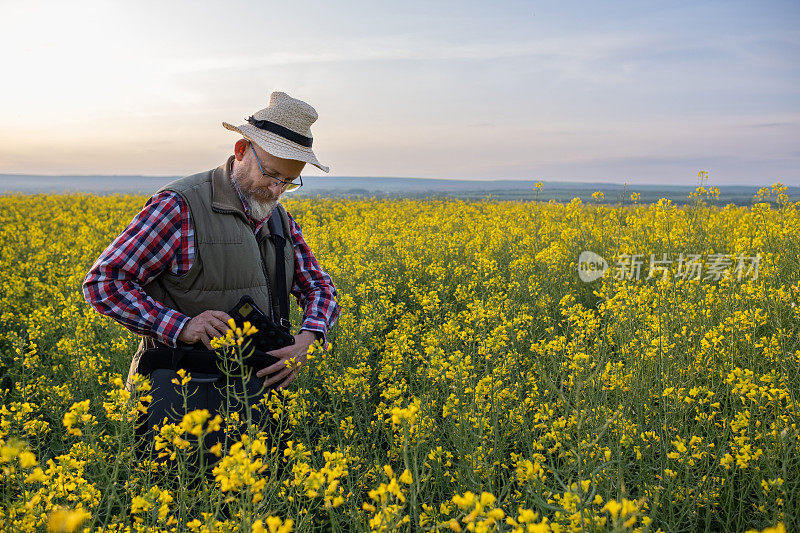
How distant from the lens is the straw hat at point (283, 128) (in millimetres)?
2363

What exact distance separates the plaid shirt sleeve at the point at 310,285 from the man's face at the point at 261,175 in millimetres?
395

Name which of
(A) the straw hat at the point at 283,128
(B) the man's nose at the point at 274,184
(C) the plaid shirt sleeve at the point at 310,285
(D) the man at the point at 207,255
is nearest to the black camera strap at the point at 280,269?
(D) the man at the point at 207,255

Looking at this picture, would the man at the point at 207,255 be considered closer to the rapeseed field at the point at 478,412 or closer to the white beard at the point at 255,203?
the white beard at the point at 255,203

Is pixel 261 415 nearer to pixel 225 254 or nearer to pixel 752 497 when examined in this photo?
pixel 225 254

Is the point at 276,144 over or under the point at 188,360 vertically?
over

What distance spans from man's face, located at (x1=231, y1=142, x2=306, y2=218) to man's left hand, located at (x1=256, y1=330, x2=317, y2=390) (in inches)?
26.0

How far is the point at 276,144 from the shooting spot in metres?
2.37

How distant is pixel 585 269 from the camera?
560 centimetres

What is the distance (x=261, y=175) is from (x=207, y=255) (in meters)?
0.45

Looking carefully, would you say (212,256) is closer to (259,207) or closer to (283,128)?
(259,207)

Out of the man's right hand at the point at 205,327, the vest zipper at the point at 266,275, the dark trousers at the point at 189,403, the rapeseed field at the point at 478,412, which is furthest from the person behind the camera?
the vest zipper at the point at 266,275

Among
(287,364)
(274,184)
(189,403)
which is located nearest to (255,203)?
(274,184)

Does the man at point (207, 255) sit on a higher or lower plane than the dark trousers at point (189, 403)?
higher

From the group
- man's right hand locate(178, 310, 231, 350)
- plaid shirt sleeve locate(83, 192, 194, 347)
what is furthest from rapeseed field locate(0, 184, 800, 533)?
plaid shirt sleeve locate(83, 192, 194, 347)
